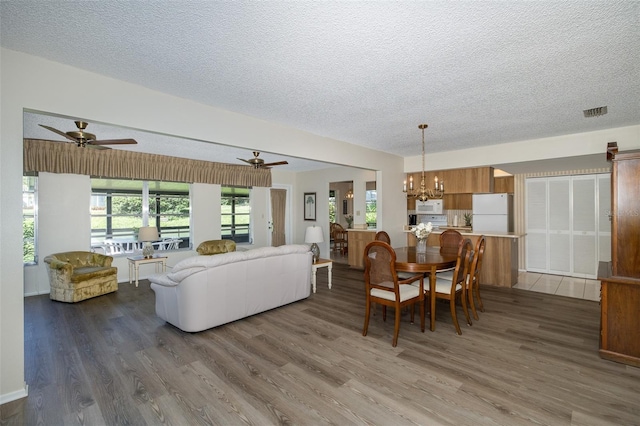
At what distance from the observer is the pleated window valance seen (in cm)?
495

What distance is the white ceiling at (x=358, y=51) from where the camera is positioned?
1.74 m

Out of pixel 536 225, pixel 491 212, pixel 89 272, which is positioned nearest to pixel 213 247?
pixel 89 272

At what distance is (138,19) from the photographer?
181cm

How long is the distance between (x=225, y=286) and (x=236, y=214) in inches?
188

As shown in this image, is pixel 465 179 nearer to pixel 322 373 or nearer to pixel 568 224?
pixel 568 224

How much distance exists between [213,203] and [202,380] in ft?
17.3

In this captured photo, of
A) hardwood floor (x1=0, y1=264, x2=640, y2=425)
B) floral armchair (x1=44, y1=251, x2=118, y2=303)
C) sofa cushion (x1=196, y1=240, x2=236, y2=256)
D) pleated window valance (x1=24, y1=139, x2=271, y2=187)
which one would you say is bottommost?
hardwood floor (x1=0, y1=264, x2=640, y2=425)

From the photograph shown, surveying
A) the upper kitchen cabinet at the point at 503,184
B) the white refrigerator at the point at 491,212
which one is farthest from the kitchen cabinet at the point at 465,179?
the upper kitchen cabinet at the point at 503,184

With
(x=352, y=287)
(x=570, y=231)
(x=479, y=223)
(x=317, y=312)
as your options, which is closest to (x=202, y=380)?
(x=317, y=312)

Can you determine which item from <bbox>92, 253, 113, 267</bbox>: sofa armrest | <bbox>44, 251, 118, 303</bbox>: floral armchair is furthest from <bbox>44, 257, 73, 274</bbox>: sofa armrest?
<bbox>92, 253, 113, 267</bbox>: sofa armrest

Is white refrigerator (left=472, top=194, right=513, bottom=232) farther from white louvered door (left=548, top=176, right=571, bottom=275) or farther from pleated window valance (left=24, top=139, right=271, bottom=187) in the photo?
pleated window valance (left=24, top=139, right=271, bottom=187)

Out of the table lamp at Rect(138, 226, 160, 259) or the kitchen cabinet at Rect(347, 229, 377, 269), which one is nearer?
the table lamp at Rect(138, 226, 160, 259)

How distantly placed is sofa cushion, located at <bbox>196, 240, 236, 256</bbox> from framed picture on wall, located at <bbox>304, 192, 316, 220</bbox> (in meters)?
2.70

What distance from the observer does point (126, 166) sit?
579 cm
